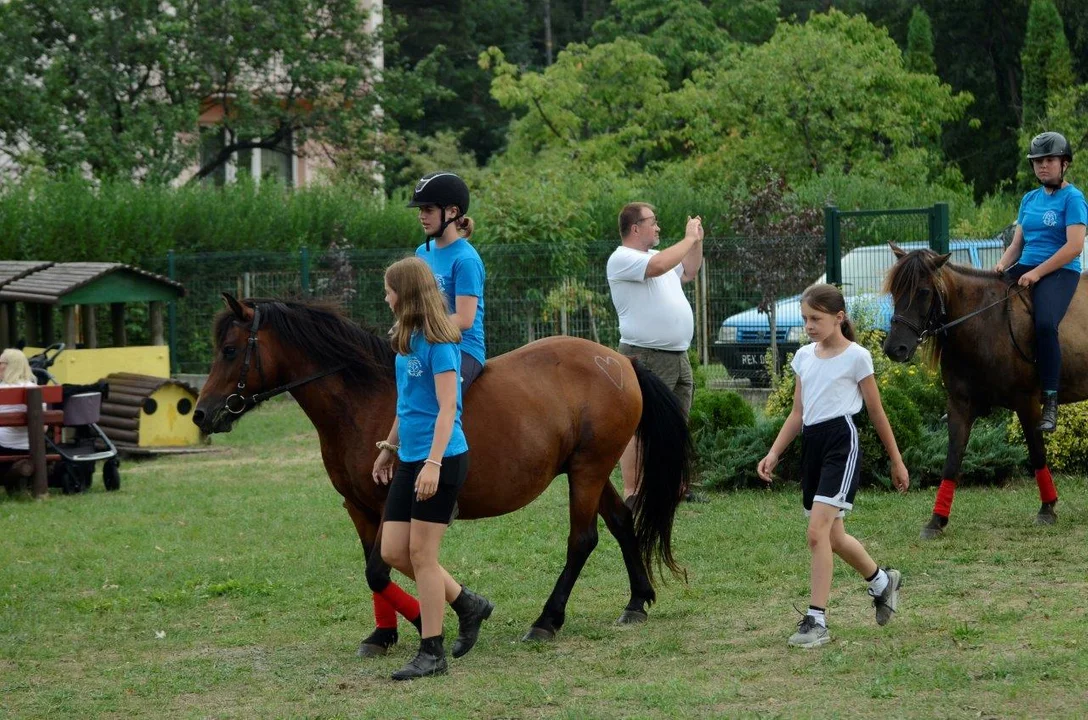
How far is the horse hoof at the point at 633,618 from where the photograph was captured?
280 inches

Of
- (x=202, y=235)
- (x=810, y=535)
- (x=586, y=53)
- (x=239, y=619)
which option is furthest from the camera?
(x=586, y=53)

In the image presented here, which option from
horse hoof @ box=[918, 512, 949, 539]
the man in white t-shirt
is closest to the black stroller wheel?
the man in white t-shirt

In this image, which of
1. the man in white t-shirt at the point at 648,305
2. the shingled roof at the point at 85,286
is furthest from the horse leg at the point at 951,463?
the shingled roof at the point at 85,286

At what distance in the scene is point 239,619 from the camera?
7758mm

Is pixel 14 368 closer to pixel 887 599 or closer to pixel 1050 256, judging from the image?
pixel 1050 256

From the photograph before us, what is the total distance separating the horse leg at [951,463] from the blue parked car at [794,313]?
3859 mm

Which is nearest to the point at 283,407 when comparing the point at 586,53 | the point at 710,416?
the point at 710,416

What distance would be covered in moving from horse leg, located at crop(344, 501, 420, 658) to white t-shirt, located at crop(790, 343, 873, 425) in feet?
6.65

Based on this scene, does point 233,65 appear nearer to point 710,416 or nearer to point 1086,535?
point 710,416

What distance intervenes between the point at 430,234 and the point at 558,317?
12.0m

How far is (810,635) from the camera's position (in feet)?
20.5

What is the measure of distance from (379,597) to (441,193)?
192 centimetres

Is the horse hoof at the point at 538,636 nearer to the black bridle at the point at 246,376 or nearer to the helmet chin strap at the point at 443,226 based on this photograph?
the black bridle at the point at 246,376

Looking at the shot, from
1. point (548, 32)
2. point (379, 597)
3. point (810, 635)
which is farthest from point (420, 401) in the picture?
point (548, 32)
